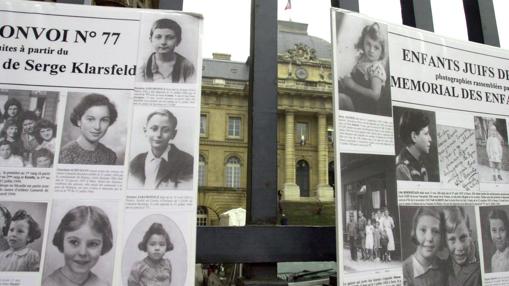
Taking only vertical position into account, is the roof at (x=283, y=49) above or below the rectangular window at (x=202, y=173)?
above

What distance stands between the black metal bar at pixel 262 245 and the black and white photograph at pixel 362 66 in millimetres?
433

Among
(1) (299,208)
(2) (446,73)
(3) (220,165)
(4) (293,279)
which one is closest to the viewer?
(2) (446,73)

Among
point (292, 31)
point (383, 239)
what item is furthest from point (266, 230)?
point (292, 31)

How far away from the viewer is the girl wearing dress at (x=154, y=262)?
112 cm

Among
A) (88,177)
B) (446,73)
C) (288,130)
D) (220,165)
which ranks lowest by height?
(88,177)

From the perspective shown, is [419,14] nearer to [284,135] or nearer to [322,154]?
[284,135]

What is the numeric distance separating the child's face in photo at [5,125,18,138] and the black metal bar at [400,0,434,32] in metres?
1.45

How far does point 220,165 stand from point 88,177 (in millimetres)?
24585

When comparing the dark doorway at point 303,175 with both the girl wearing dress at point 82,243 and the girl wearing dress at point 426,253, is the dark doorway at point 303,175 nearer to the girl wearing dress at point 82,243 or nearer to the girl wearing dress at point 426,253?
the girl wearing dress at point 426,253

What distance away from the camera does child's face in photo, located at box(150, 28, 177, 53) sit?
126 centimetres

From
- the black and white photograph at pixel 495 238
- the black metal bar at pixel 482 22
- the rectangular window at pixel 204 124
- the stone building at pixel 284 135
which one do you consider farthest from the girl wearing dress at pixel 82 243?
the rectangular window at pixel 204 124

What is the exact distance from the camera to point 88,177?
45.2 inches

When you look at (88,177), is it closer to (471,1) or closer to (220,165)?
(471,1)

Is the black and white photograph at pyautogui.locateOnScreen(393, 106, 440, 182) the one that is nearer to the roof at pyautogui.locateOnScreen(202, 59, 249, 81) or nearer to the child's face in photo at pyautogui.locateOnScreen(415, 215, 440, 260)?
the child's face in photo at pyautogui.locateOnScreen(415, 215, 440, 260)
